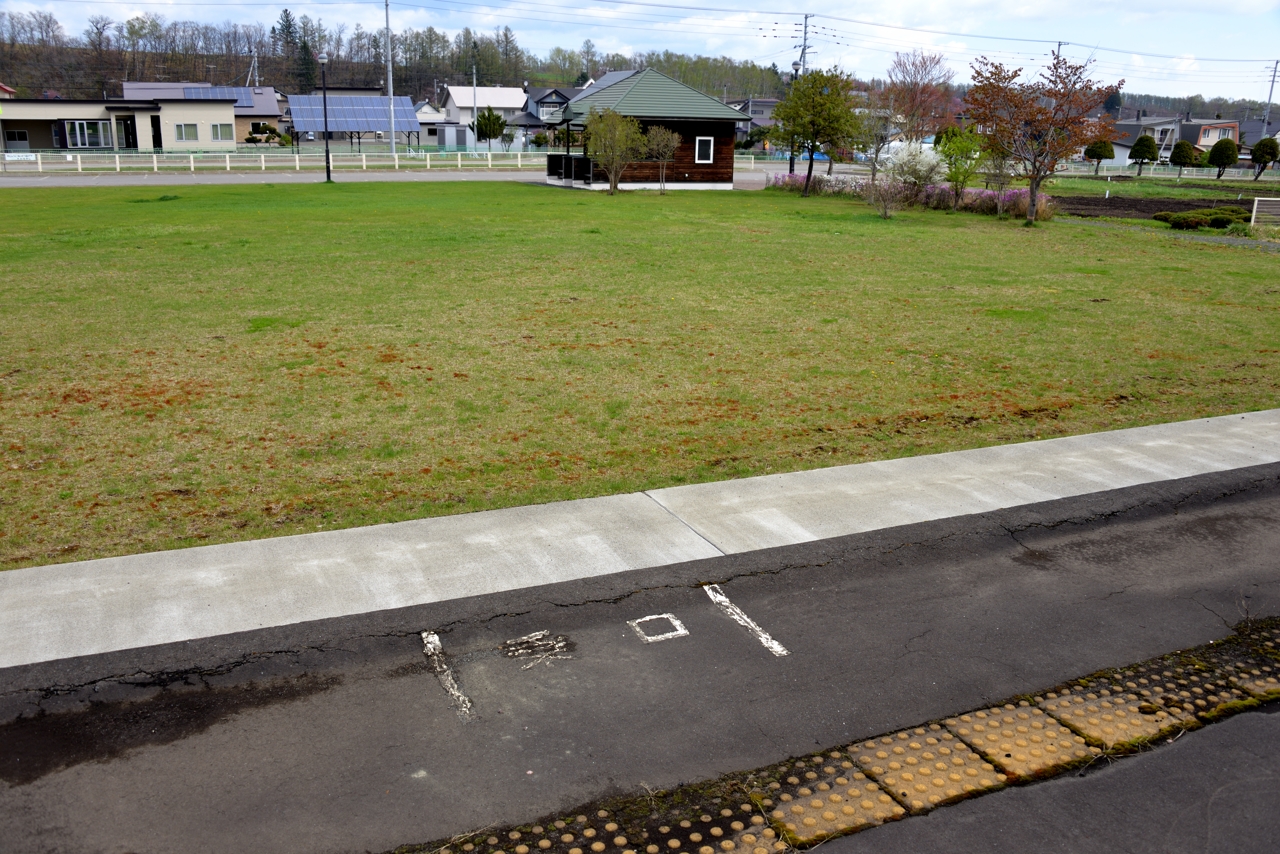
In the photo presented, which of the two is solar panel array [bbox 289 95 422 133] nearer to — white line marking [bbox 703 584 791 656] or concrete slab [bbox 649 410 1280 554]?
concrete slab [bbox 649 410 1280 554]

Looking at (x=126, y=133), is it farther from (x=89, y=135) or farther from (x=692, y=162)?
(x=692, y=162)

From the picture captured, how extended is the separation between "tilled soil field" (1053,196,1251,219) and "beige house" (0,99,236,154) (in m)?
48.9

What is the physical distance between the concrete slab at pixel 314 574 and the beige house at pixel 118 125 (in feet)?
199

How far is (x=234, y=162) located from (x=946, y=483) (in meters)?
49.4

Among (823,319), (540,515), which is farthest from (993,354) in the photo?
(540,515)

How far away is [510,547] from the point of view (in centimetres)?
607

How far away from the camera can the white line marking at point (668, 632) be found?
5.16 meters

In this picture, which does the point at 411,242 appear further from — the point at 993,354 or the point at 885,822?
the point at 885,822

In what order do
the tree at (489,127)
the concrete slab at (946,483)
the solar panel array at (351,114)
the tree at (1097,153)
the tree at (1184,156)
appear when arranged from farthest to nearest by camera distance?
the tree at (489,127) < the tree at (1097,153) < the tree at (1184,156) < the solar panel array at (351,114) < the concrete slab at (946,483)

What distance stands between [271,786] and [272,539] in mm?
2466

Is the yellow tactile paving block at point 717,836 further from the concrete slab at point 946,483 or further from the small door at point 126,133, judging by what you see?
the small door at point 126,133

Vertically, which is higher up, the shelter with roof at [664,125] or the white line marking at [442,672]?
the shelter with roof at [664,125]

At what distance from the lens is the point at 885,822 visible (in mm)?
3881

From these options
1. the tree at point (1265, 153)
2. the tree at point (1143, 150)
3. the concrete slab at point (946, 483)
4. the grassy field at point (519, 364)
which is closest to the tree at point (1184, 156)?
the tree at point (1143, 150)
